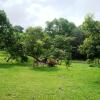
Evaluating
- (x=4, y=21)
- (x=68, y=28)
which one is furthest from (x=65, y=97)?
(x=68, y=28)

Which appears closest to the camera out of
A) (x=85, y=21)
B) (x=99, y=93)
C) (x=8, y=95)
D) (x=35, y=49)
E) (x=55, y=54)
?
(x=8, y=95)

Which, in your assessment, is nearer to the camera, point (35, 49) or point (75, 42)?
point (35, 49)

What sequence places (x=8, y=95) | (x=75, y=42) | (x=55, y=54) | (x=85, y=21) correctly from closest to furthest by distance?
(x=8, y=95) < (x=85, y=21) < (x=55, y=54) < (x=75, y=42)

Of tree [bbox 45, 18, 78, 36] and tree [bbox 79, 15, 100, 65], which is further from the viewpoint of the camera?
tree [bbox 45, 18, 78, 36]

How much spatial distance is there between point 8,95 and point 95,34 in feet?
34.6

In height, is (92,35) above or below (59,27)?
below

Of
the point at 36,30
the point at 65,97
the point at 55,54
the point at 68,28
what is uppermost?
the point at 68,28

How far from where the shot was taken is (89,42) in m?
23.9

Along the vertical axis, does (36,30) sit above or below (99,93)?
above

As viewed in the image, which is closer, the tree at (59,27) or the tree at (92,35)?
the tree at (92,35)

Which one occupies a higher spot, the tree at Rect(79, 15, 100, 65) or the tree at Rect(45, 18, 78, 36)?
the tree at Rect(45, 18, 78, 36)

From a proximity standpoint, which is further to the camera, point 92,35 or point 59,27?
point 59,27

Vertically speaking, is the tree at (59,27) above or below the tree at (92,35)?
above

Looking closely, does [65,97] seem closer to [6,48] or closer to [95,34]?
[95,34]
